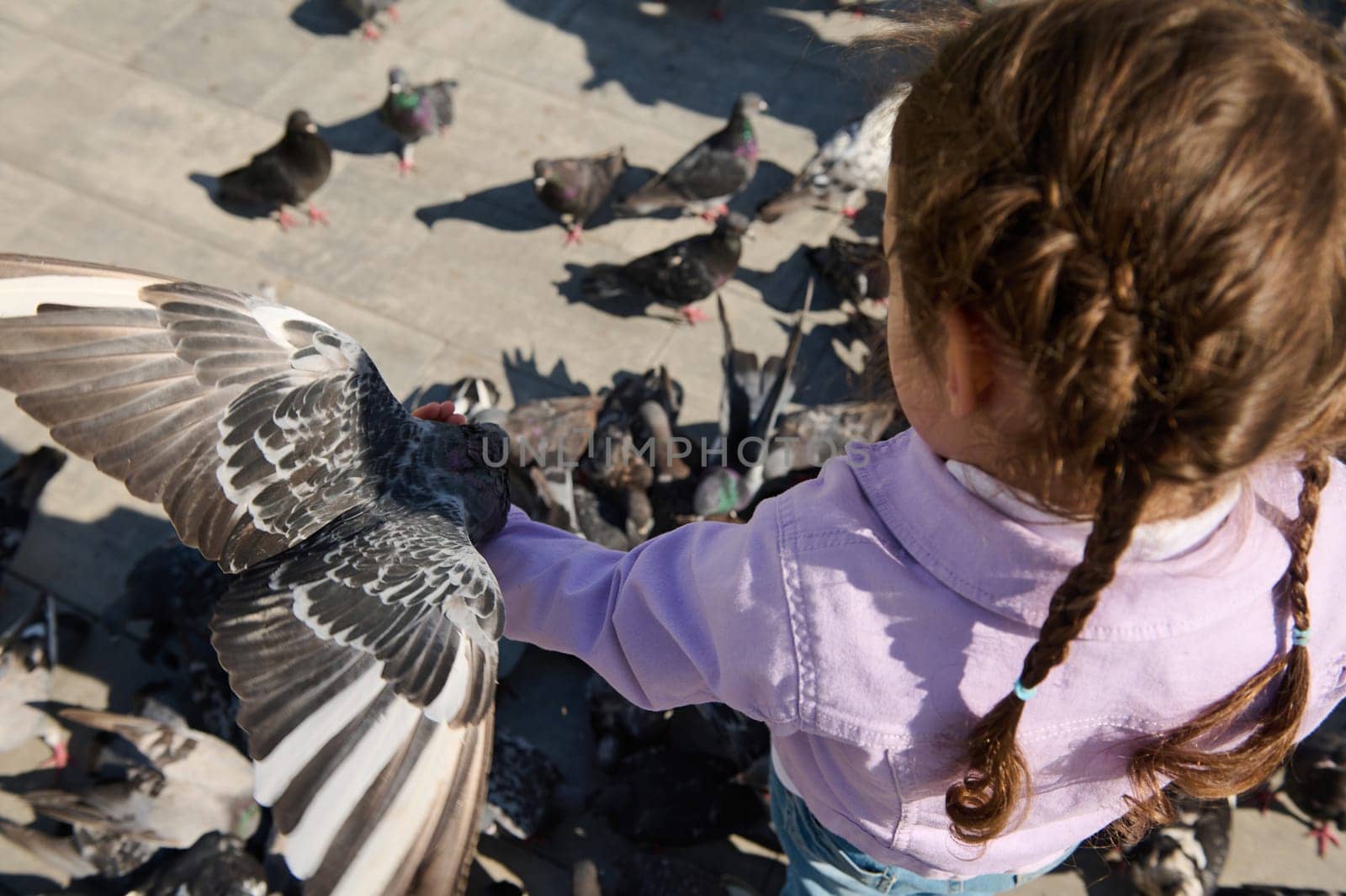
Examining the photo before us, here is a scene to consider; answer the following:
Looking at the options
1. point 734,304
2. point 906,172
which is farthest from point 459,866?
point 734,304

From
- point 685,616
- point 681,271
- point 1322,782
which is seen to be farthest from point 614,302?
point 685,616

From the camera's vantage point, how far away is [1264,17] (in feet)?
3.16

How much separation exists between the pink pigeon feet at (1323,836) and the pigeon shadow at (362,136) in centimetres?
632

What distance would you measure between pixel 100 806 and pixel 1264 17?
4057 millimetres

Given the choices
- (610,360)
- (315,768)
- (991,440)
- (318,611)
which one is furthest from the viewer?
(610,360)

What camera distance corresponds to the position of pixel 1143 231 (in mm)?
881

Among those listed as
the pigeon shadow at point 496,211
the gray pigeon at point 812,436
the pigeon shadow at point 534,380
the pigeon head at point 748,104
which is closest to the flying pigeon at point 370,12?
the pigeon shadow at point 496,211

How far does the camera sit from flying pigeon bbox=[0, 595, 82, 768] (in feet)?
11.9

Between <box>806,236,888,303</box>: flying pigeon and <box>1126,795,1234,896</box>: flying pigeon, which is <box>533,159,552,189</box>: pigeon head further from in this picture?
<box>1126,795,1234,896</box>: flying pigeon

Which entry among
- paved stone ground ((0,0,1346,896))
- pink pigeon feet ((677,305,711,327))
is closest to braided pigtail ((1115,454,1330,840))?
paved stone ground ((0,0,1346,896))

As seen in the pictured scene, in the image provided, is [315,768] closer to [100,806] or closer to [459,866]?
[459,866]

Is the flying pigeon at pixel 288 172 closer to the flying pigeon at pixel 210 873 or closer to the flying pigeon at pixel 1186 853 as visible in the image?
the flying pigeon at pixel 210 873

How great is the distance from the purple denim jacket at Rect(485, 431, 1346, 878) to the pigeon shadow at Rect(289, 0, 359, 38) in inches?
268

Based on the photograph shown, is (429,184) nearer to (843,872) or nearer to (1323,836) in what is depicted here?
(843,872)
